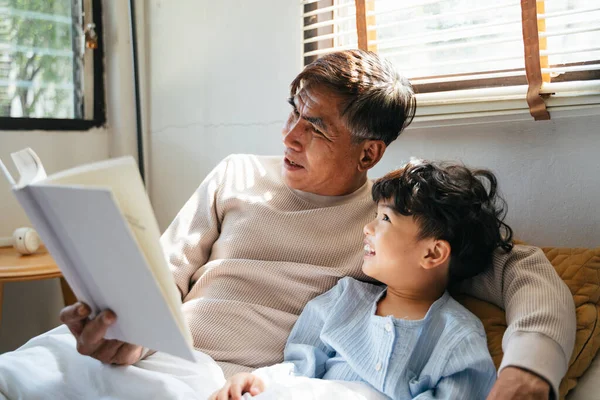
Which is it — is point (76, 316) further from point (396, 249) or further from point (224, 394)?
point (396, 249)

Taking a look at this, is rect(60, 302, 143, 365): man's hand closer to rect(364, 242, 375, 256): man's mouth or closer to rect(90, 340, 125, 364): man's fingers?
rect(90, 340, 125, 364): man's fingers

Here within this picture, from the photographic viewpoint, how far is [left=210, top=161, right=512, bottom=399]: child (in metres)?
1.14

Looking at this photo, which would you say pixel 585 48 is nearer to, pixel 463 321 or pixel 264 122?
pixel 463 321

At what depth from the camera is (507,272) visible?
1.25 m

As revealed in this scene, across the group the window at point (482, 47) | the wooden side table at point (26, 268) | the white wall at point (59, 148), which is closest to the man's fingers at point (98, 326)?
the wooden side table at point (26, 268)

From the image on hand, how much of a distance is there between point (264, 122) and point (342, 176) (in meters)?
0.65

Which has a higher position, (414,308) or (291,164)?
(291,164)

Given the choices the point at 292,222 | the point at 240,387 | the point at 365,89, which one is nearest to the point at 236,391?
the point at 240,387

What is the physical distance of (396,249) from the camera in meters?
1.26

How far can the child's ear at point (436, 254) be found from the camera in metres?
1.24

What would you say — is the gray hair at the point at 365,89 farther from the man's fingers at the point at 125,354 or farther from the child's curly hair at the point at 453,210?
the man's fingers at the point at 125,354

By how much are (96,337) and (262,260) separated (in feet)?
1.85

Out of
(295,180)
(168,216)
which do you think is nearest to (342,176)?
(295,180)

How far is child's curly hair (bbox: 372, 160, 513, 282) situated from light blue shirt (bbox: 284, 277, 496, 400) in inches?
4.1
